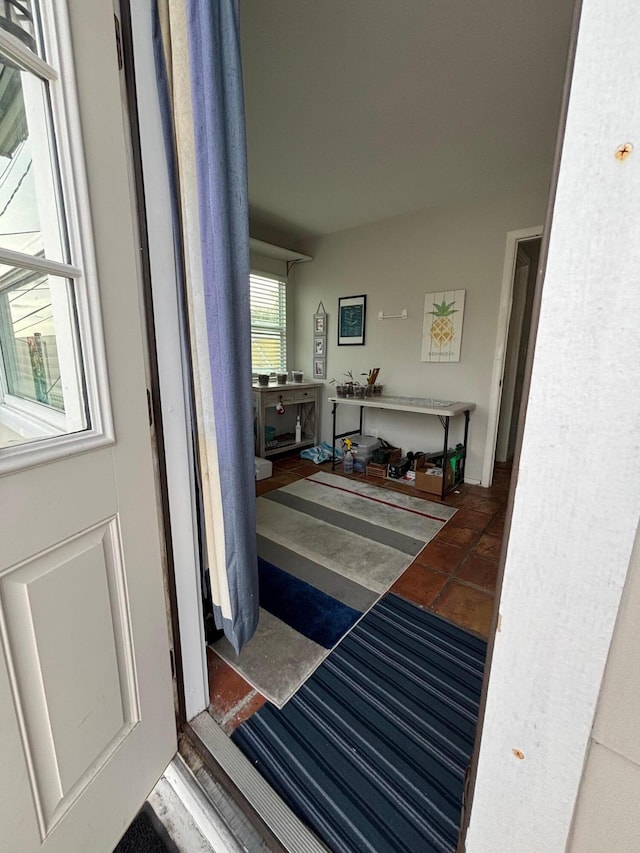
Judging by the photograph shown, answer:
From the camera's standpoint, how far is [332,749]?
1.04 meters

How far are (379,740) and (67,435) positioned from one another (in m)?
1.26

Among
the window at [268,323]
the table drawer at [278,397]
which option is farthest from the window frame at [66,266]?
the window at [268,323]

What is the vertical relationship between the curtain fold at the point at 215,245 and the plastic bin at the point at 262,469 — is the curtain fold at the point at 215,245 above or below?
above

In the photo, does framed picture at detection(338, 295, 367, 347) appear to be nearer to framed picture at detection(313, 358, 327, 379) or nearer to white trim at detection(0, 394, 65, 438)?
framed picture at detection(313, 358, 327, 379)

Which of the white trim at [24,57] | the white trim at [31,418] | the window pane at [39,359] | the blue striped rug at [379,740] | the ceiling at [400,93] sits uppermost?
the ceiling at [400,93]

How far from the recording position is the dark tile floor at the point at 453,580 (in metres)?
1.20

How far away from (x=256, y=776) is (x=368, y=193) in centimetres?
356

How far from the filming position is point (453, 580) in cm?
184

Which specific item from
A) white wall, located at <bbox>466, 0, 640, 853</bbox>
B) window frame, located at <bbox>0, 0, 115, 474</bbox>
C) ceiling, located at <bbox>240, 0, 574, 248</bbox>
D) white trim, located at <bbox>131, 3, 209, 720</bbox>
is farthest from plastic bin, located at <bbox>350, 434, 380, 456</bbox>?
white wall, located at <bbox>466, 0, 640, 853</bbox>

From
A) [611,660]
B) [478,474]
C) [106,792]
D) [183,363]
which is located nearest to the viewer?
[611,660]

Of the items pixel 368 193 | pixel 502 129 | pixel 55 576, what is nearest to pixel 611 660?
pixel 55 576

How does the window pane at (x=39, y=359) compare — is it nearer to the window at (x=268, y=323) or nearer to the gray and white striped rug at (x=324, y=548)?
the gray and white striped rug at (x=324, y=548)

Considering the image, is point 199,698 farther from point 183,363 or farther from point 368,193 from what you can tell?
point 368,193

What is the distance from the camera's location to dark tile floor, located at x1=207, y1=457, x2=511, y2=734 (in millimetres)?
1198
